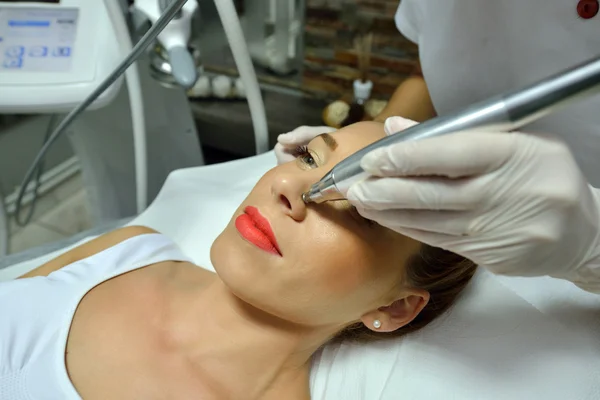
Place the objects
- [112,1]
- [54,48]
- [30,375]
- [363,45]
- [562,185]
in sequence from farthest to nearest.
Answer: [363,45] < [54,48] < [112,1] < [30,375] < [562,185]

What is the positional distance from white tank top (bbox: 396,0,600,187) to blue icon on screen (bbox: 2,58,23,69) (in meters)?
0.89

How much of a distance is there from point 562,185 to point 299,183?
0.35m

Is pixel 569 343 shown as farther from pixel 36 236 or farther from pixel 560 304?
pixel 36 236

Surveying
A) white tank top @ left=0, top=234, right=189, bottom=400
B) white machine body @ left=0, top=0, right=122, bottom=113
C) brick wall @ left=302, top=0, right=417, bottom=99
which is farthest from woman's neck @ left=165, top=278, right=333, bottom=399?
brick wall @ left=302, top=0, right=417, bottom=99

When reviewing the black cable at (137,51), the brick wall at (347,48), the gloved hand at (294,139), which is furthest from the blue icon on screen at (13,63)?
the brick wall at (347,48)

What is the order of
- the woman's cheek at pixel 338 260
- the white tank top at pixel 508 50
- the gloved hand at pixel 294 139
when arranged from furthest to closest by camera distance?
the gloved hand at pixel 294 139 → the white tank top at pixel 508 50 → the woman's cheek at pixel 338 260

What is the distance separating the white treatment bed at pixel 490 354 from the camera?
86 centimetres

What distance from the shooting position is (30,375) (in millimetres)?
849

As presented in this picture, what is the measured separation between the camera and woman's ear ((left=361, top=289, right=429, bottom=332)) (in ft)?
2.86

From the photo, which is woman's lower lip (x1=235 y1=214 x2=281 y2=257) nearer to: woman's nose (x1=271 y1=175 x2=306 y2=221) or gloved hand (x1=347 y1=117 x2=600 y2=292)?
woman's nose (x1=271 y1=175 x2=306 y2=221)

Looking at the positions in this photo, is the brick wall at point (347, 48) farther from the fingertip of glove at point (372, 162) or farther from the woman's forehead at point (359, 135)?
the fingertip of glove at point (372, 162)

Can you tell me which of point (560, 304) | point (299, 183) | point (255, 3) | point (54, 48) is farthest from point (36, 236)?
point (560, 304)

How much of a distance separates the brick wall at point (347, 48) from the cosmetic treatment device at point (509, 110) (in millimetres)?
1368

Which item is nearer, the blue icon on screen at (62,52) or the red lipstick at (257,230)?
the red lipstick at (257,230)
